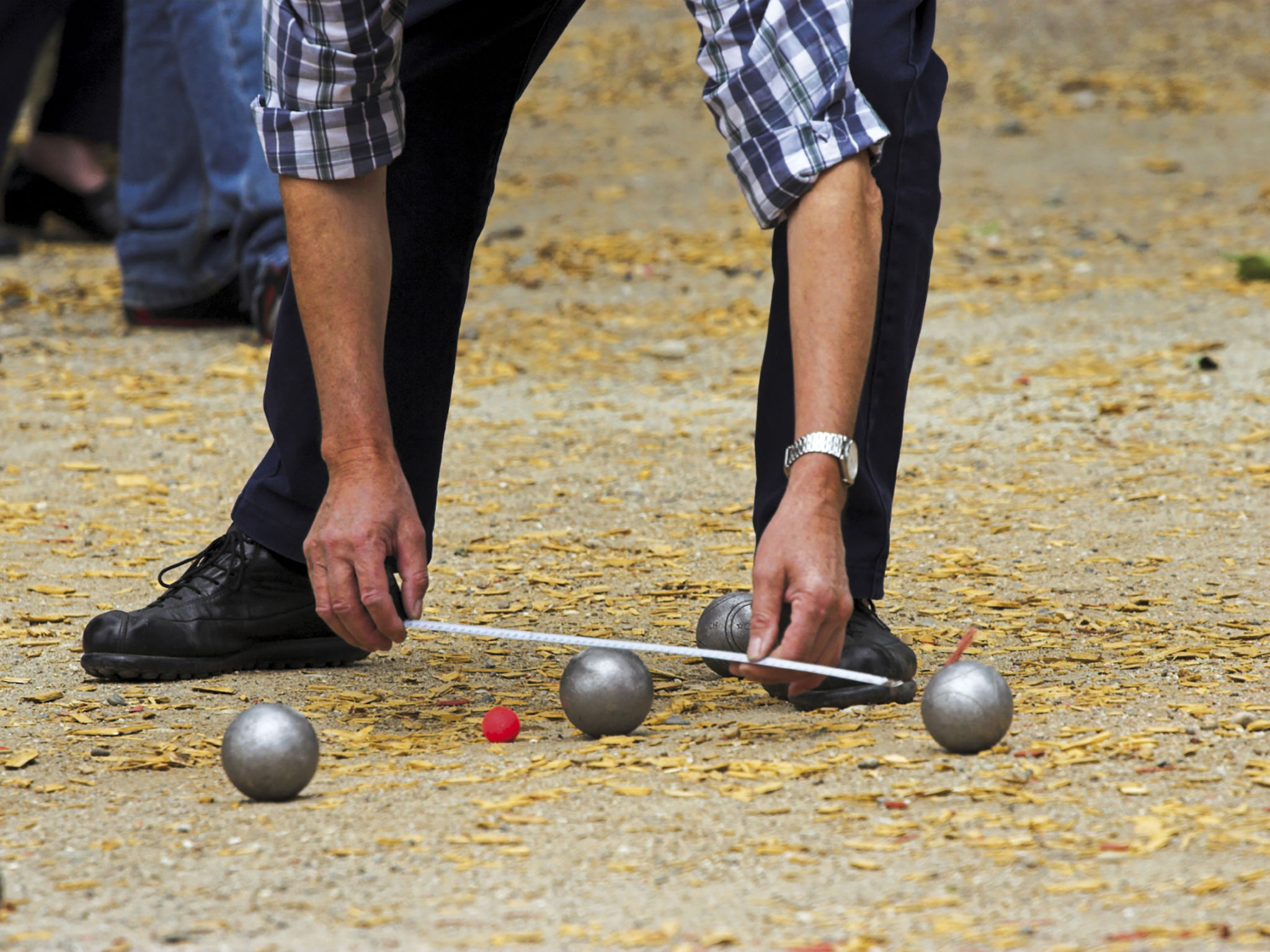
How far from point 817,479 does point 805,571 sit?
146 mm

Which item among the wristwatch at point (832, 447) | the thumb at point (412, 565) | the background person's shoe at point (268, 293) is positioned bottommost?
the thumb at point (412, 565)

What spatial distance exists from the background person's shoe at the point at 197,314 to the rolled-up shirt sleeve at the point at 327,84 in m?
4.51

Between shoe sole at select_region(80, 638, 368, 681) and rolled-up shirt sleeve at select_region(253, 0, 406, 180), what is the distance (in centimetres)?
101

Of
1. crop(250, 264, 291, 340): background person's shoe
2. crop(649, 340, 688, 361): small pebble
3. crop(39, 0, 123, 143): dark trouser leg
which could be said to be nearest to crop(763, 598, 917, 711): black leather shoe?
crop(649, 340, 688, 361): small pebble

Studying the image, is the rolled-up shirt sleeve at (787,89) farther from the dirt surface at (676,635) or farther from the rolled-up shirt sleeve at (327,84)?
the dirt surface at (676,635)

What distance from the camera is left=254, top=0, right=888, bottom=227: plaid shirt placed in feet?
7.60

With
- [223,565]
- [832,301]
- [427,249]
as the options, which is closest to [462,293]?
[427,249]

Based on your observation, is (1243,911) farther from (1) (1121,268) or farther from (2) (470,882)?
(1) (1121,268)

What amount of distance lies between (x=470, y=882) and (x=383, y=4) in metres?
1.31

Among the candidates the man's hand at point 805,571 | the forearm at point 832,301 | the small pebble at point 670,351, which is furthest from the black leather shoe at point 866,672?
the small pebble at point 670,351

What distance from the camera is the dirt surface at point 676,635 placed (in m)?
2.01

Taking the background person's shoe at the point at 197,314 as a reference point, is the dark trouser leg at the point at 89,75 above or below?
above

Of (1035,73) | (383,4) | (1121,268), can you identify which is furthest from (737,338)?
(1035,73)

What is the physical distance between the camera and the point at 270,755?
2.34m
